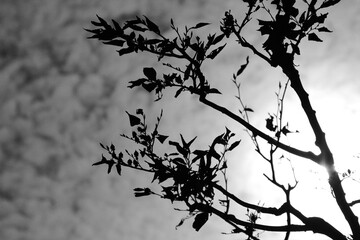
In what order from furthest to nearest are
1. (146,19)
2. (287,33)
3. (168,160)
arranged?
1. (168,160)
2. (146,19)
3. (287,33)

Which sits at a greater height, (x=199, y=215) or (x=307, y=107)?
(x=307, y=107)

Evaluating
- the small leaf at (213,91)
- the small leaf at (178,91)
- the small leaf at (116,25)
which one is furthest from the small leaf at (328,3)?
the small leaf at (116,25)

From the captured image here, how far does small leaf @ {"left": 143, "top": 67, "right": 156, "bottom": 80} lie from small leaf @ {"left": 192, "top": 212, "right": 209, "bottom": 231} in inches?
55.6

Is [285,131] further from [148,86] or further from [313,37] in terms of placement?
[148,86]

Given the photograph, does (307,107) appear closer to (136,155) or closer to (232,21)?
(232,21)

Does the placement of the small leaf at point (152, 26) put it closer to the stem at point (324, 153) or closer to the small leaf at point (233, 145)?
the stem at point (324, 153)

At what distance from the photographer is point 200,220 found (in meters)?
3.09

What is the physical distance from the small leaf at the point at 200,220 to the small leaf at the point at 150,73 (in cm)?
141

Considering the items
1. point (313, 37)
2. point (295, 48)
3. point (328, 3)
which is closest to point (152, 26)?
point (295, 48)

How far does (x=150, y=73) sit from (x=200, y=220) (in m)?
1.50

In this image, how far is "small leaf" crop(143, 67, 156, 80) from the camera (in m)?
3.31

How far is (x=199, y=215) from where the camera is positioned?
309cm

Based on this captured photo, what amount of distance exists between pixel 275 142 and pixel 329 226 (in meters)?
0.80

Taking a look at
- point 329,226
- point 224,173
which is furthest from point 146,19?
point 329,226
